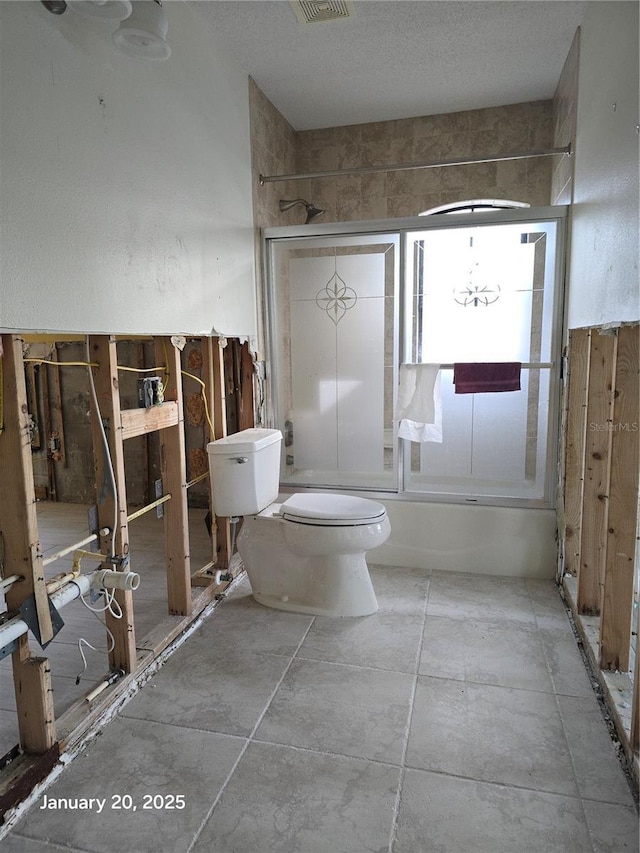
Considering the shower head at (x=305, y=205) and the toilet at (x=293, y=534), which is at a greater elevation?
the shower head at (x=305, y=205)

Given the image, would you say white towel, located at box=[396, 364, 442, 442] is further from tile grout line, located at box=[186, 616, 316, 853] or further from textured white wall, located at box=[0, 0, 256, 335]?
tile grout line, located at box=[186, 616, 316, 853]

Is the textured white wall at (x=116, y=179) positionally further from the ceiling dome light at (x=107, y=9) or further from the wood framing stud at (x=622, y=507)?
the wood framing stud at (x=622, y=507)

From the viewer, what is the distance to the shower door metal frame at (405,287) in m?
2.81

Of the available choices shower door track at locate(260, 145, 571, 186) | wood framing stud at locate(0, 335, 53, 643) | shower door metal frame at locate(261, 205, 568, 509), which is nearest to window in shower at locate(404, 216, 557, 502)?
shower door metal frame at locate(261, 205, 568, 509)

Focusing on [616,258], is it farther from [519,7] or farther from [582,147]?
[519,7]

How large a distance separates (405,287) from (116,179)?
162cm

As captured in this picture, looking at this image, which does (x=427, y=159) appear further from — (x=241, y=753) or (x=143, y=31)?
(x=241, y=753)

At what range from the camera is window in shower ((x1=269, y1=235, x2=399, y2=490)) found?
310 centimetres

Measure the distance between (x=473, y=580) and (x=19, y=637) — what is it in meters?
2.18

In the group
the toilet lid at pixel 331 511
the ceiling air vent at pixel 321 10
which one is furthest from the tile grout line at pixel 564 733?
the ceiling air vent at pixel 321 10

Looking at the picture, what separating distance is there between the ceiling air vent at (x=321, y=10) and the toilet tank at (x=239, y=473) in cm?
186

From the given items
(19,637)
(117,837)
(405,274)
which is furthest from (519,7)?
(117,837)

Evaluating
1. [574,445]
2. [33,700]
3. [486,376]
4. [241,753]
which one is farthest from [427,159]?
[33,700]

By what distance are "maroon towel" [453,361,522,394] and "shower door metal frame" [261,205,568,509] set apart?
21 centimetres
